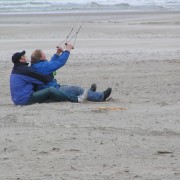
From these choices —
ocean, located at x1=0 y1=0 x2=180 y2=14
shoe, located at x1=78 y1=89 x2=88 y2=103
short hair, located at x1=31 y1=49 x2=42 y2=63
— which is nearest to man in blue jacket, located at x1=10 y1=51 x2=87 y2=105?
shoe, located at x1=78 y1=89 x2=88 y2=103

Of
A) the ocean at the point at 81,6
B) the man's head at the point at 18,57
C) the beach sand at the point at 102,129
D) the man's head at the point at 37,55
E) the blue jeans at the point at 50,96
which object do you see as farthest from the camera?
the ocean at the point at 81,6

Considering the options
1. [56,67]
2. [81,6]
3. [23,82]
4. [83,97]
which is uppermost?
[56,67]

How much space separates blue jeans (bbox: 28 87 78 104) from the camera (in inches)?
434

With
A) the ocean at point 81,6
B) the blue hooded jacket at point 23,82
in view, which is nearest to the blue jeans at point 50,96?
the blue hooded jacket at point 23,82

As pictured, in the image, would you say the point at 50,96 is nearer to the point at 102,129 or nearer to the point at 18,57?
the point at 18,57

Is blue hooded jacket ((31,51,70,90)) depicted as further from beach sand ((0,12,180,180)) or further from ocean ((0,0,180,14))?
ocean ((0,0,180,14))

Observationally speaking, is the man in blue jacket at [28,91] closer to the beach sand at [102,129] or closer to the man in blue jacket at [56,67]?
the man in blue jacket at [56,67]

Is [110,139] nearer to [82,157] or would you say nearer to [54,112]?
[82,157]

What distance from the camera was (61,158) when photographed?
7383 millimetres

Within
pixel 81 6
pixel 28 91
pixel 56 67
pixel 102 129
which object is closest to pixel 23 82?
pixel 28 91

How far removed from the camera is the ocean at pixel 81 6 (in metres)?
50.2

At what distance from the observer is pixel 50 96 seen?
36.4ft

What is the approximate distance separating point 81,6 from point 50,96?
1700 inches

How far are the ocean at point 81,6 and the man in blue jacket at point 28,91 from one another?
122 feet
